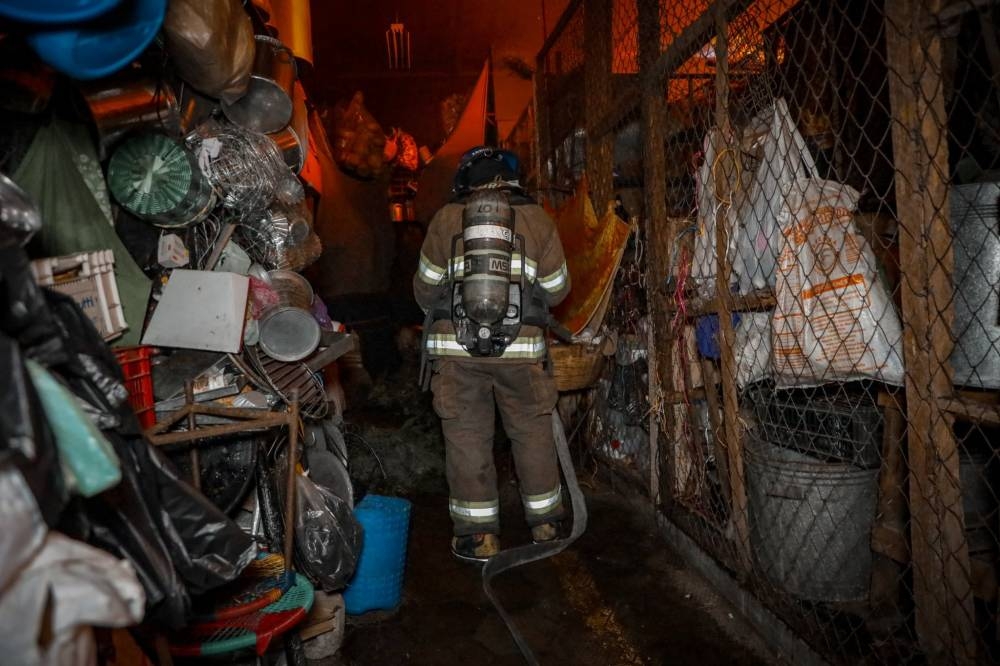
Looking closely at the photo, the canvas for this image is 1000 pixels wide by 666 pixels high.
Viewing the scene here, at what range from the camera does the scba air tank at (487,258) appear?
131 inches

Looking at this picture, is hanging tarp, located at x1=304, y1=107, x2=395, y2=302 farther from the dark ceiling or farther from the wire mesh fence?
the wire mesh fence

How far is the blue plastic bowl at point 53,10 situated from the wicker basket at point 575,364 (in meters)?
3.16

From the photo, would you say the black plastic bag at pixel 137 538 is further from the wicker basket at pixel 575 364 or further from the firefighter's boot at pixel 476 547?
the wicker basket at pixel 575 364

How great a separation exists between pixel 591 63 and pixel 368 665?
4.56 meters

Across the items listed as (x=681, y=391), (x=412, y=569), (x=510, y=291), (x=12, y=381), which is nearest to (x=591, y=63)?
(x=510, y=291)

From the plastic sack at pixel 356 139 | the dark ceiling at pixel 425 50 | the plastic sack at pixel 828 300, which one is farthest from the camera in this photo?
the plastic sack at pixel 356 139

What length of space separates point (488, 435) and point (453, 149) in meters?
5.86

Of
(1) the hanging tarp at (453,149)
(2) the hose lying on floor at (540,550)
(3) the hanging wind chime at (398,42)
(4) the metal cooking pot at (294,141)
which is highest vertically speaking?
(3) the hanging wind chime at (398,42)

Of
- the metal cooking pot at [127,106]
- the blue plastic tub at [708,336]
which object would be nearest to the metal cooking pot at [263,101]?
the metal cooking pot at [127,106]

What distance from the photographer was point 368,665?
263 cm

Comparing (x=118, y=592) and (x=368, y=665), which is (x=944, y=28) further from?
(x=368, y=665)

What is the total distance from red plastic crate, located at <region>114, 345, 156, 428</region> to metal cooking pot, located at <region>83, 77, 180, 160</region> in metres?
0.84

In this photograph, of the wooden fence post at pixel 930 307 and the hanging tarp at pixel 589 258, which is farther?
the hanging tarp at pixel 589 258

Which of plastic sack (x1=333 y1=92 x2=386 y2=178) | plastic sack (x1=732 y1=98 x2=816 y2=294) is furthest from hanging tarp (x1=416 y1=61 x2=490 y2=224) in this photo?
plastic sack (x1=732 y1=98 x2=816 y2=294)
